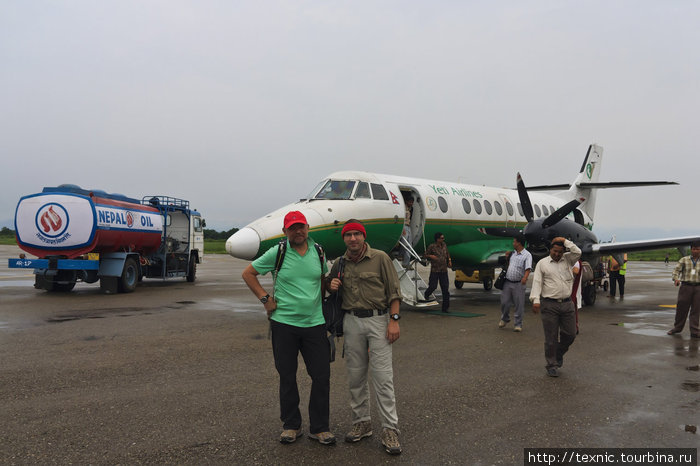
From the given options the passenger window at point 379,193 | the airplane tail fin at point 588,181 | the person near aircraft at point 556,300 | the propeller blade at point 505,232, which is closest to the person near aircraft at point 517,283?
the propeller blade at point 505,232

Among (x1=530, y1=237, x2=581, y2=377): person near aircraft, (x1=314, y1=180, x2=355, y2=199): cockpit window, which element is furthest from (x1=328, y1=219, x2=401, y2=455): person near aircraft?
(x1=314, y1=180, x2=355, y2=199): cockpit window

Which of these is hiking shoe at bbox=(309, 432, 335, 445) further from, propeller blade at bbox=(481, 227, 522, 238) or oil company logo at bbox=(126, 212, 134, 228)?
oil company logo at bbox=(126, 212, 134, 228)

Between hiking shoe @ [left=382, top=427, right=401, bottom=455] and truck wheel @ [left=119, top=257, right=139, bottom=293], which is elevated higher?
truck wheel @ [left=119, top=257, right=139, bottom=293]

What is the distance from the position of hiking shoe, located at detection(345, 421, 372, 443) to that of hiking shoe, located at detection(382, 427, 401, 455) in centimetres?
25

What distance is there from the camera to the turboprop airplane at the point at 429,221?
1127 centimetres

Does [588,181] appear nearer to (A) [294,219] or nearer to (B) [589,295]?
(B) [589,295]

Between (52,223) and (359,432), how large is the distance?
14.7 meters

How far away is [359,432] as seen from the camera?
14.9 ft

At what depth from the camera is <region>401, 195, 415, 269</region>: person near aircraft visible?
13578mm

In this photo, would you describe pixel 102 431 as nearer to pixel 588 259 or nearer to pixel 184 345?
pixel 184 345

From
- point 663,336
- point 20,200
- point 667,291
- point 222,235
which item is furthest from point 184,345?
point 222,235

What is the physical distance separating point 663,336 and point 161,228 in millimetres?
17160

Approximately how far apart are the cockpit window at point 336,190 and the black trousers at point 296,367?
8.02 metres

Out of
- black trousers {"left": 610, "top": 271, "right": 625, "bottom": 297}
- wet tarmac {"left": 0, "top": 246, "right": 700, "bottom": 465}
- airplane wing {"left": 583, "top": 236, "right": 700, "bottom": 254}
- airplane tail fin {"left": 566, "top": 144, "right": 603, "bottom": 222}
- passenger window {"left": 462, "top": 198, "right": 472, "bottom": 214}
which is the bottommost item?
wet tarmac {"left": 0, "top": 246, "right": 700, "bottom": 465}
